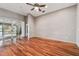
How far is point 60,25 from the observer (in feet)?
19.4

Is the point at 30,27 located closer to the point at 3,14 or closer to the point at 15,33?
the point at 15,33

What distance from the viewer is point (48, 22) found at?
274 inches

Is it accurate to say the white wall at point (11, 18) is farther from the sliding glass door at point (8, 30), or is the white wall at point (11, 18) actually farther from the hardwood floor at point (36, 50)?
the hardwood floor at point (36, 50)

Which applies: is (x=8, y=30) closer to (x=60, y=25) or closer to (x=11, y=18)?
(x=11, y=18)

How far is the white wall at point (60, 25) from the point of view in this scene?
5.05 meters

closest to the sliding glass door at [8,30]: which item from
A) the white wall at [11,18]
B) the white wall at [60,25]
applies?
the white wall at [11,18]

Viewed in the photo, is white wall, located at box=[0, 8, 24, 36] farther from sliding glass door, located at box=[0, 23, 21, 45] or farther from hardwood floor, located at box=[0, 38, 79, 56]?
hardwood floor, located at box=[0, 38, 79, 56]

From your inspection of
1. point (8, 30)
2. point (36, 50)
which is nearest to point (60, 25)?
point (36, 50)

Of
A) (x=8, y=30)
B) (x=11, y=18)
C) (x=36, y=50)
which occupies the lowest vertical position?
(x=36, y=50)

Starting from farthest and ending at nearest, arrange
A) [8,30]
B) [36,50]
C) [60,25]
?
[60,25] < [36,50] < [8,30]

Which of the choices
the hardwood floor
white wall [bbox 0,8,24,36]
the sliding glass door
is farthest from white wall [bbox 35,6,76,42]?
the sliding glass door

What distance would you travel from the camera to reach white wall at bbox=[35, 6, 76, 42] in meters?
5.05

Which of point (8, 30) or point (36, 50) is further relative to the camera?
point (36, 50)

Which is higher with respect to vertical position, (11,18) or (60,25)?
(11,18)
